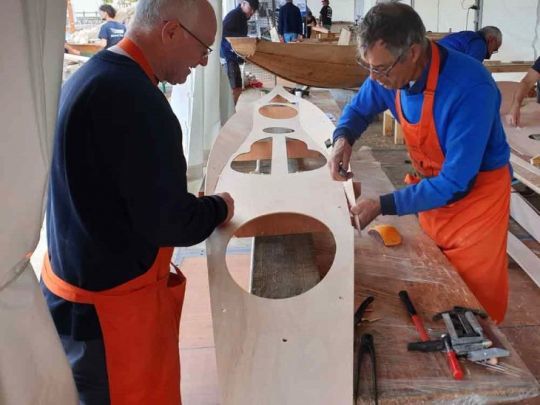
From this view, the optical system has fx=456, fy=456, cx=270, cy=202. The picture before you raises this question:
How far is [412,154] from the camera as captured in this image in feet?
7.16

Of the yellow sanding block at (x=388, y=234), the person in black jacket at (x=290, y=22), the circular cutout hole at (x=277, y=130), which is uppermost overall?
the person in black jacket at (x=290, y=22)

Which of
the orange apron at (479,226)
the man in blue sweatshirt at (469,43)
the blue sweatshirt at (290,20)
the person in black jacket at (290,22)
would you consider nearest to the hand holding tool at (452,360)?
the orange apron at (479,226)

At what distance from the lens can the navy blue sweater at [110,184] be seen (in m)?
1.25

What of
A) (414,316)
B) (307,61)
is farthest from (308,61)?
(414,316)

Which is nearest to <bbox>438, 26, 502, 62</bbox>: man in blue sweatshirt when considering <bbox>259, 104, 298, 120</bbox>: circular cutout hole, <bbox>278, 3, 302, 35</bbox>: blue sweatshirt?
<bbox>259, 104, 298, 120</bbox>: circular cutout hole

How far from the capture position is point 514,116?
4.02m

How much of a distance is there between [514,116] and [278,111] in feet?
6.92

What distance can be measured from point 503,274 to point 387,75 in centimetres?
104

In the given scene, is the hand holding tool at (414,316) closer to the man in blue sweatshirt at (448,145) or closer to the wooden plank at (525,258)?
the man in blue sweatshirt at (448,145)

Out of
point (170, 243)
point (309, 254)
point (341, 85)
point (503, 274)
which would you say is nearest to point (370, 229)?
point (309, 254)

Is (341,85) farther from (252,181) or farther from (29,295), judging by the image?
(29,295)

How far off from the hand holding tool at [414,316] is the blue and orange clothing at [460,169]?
368 millimetres

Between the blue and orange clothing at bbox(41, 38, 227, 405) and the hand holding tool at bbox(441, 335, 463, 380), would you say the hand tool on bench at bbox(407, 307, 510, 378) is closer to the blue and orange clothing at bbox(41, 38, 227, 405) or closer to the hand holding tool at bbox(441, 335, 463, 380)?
the hand holding tool at bbox(441, 335, 463, 380)

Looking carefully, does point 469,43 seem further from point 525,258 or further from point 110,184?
point 110,184
